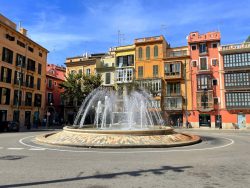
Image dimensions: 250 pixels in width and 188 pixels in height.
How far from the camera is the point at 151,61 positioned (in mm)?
50031

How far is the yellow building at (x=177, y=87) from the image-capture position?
4603 centimetres

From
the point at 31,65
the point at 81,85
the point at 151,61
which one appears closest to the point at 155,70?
the point at 151,61

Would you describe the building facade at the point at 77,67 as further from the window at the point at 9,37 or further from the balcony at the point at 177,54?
the balcony at the point at 177,54

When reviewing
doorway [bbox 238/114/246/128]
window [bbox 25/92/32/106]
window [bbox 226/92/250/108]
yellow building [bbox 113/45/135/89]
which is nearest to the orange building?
window [bbox 226/92/250/108]

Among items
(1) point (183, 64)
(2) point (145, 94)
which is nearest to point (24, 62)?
(2) point (145, 94)

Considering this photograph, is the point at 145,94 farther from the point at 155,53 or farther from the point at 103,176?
the point at 103,176

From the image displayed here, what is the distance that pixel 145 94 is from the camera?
43.3 meters

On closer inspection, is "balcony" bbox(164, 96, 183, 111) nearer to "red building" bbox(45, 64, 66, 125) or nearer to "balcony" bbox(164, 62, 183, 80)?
"balcony" bbox(164, 62, 183, 80)

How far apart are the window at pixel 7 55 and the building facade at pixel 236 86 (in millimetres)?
37832

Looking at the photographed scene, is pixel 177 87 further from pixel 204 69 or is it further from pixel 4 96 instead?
pixel 4 96

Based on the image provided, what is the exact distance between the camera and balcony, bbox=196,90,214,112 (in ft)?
144

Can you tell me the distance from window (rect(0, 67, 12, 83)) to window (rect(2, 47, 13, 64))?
5.02ft

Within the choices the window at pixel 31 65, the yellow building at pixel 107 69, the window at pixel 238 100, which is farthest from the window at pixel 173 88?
the window at pixel 31 65

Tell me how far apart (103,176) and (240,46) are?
43.0 meters
